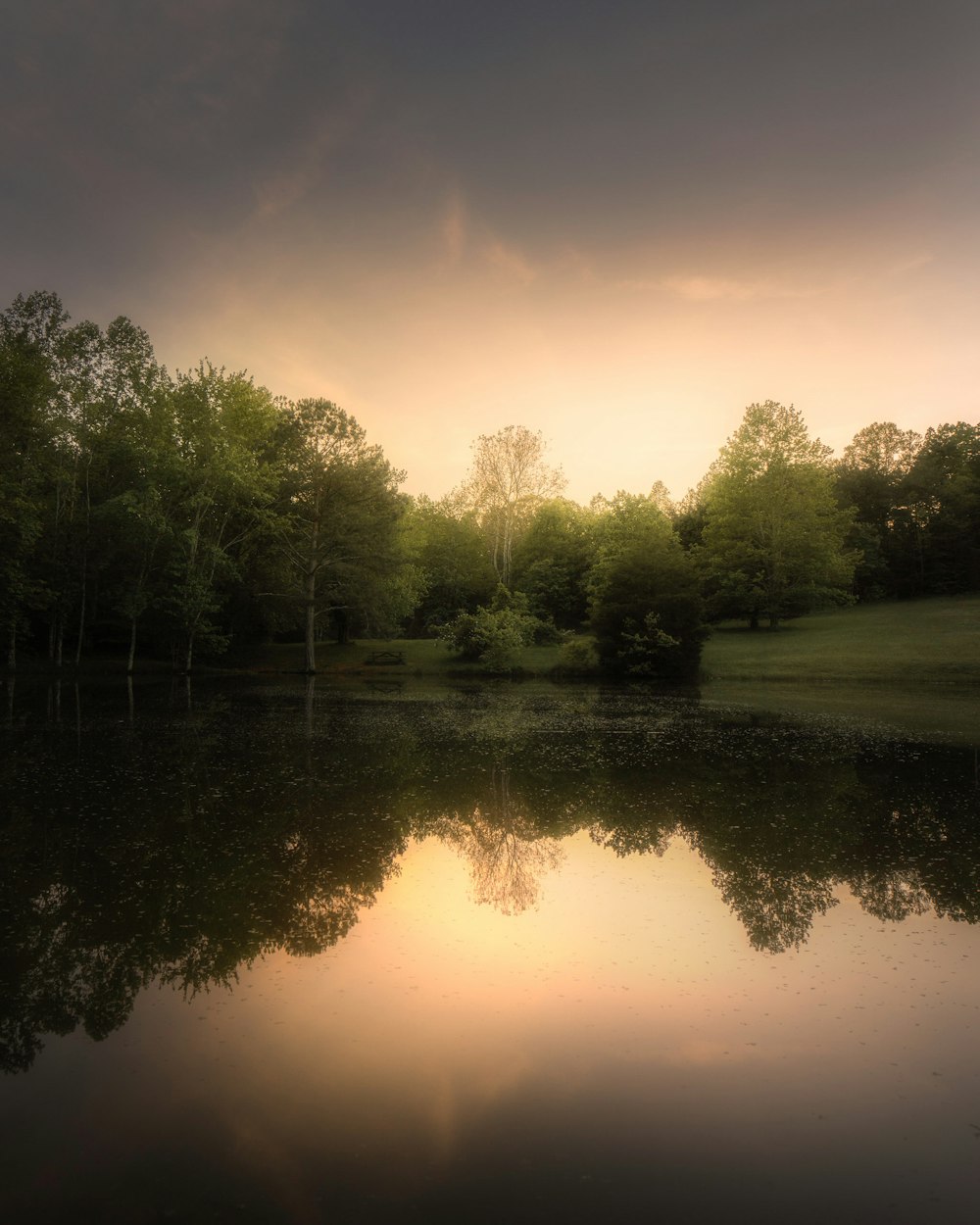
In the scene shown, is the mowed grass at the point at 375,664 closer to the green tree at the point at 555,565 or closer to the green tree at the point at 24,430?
the green tree at the point at 555,565

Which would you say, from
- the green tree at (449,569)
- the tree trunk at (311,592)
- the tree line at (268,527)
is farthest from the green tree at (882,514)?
the tree trunk at (311,592)

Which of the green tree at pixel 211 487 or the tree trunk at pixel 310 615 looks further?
the tree trunk at pixel 310 615

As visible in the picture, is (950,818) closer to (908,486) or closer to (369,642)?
(369,642)

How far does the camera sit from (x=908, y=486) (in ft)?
242

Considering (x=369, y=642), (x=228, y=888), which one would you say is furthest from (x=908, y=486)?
(x=228, y=888)

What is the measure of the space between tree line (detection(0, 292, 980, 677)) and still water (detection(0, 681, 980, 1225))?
2842 centimetres

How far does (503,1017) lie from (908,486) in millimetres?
80041

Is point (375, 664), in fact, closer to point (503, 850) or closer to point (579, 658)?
point (579, 658)

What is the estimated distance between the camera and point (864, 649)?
43656mm

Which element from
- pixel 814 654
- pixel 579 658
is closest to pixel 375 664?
pixel 579 658

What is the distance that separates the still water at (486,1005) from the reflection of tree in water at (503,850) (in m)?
0.06

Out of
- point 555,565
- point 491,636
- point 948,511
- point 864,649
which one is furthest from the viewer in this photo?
point 948,511

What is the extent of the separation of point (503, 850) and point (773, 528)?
5008cm

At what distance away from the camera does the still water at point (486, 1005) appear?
3719mm
